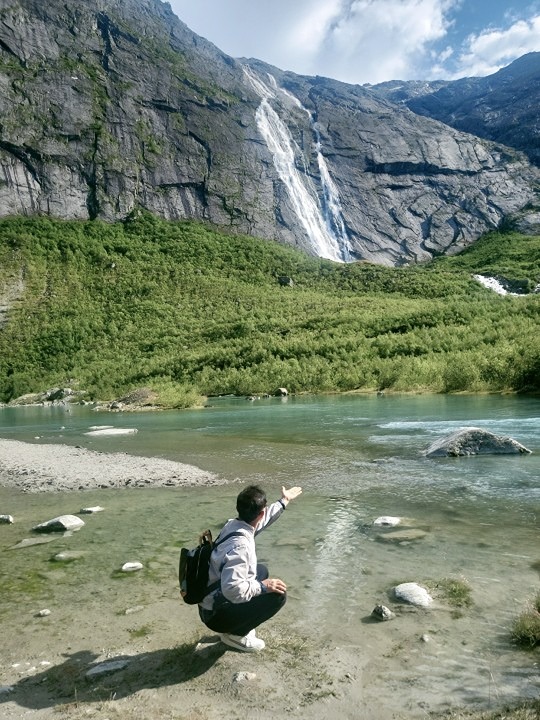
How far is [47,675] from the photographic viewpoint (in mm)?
6176

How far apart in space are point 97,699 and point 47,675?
905 millimetres

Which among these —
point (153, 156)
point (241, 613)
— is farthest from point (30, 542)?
point (153, 156)

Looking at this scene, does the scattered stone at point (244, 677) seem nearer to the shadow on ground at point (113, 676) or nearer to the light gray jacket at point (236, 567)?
the shadow on ground at point (113, 676)

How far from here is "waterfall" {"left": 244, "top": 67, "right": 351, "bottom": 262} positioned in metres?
174

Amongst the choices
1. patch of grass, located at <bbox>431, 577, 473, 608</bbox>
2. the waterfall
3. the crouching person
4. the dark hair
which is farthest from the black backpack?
the waterfall

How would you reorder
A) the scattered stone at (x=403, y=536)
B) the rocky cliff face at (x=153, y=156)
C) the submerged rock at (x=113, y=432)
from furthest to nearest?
the rocky cliff face at (x=153, y=156) → the submerged rock at (x=113, y=432) → the scattered stone at (x=403, y=536)

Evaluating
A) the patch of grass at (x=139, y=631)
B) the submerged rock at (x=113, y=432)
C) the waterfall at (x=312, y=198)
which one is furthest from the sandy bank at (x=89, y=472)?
the waterfall at (x=312, y=198)

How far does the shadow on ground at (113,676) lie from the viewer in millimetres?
5688

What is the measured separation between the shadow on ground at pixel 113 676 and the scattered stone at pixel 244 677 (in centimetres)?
42

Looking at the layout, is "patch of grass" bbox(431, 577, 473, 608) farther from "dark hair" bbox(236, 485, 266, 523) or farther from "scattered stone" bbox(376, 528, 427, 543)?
"dark hair" bbox(236, 485, 266, 523)

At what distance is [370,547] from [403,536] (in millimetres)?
938

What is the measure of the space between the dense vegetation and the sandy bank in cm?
3472

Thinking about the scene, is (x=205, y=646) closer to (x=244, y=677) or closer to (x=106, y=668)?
(x=244, y=677)

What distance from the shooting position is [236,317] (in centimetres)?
10981
